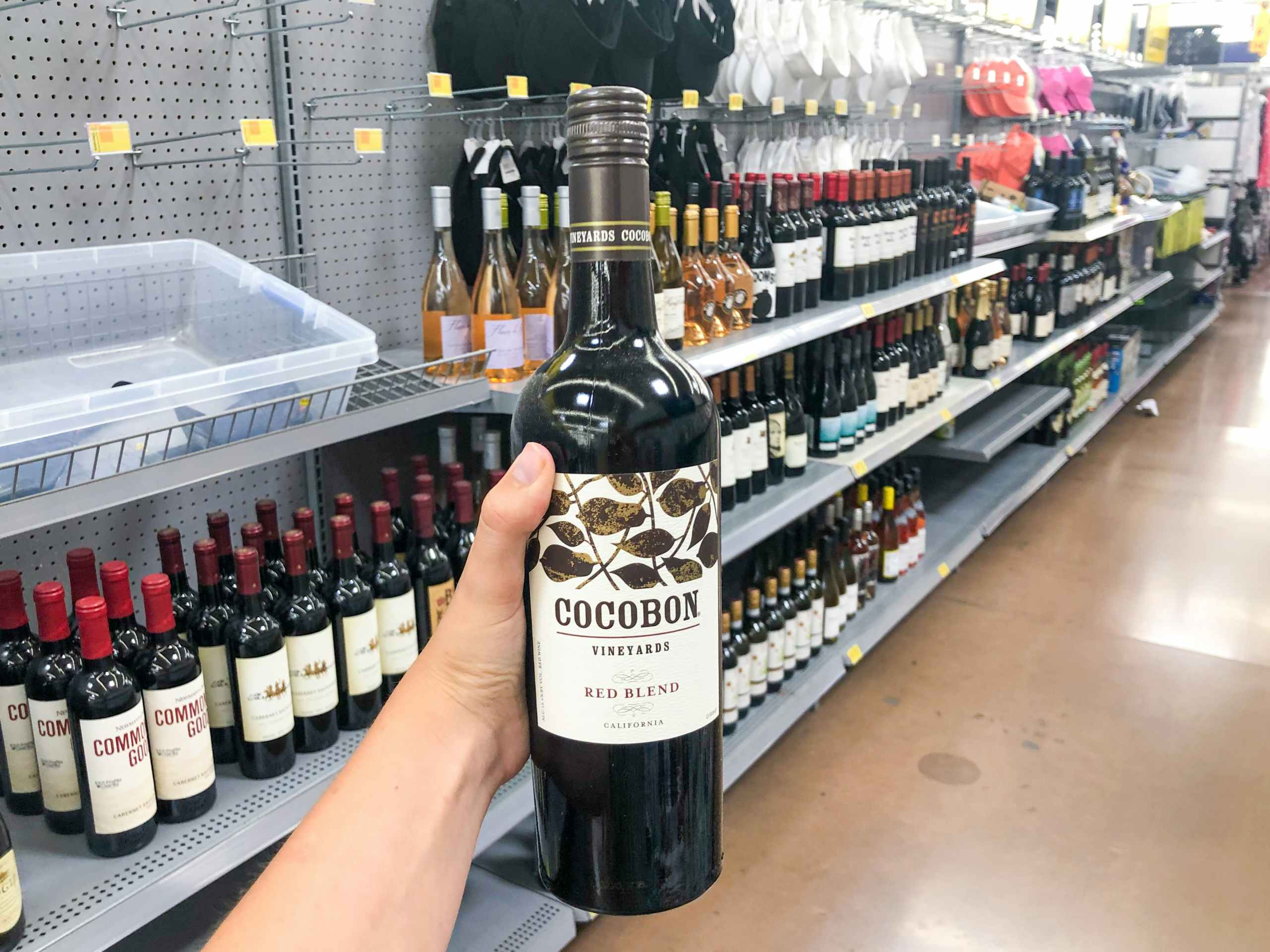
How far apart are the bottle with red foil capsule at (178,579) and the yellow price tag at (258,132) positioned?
65cm

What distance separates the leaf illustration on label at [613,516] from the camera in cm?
77

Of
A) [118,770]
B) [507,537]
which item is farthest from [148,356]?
[507,537]

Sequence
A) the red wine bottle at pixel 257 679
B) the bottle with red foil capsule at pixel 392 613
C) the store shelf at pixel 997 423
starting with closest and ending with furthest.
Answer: the red wine bottle at pixel 257 679
the bottle with red foil capsule at pixel 392 613
the store shelf at pixel 997 423

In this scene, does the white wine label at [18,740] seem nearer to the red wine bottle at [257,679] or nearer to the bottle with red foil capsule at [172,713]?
the bottle with red foil capsule at [172,713]

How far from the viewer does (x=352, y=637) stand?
1.78 m

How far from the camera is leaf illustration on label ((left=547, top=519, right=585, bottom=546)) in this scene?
78 cm

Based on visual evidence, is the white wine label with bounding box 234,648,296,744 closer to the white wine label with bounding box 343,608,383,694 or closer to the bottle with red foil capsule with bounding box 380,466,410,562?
the white wine label with bounding box 343,608,383,694

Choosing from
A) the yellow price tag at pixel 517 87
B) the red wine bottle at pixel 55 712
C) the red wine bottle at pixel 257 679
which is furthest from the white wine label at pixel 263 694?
the yellow price tag at pixel 517 87

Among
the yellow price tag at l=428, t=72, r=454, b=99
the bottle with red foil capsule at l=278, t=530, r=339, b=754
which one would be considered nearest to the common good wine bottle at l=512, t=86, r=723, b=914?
the bottle with red foil capsule at l=278, t=530, r=339, b=754

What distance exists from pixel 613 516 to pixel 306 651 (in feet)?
3.60

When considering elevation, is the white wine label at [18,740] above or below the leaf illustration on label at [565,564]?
below

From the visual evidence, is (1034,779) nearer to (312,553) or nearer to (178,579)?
(312,553)

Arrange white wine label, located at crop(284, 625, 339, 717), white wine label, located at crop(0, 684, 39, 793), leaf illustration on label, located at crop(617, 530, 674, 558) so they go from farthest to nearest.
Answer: white wine label, located at crop(284, 625, 339, 717) < white wine label, located at crop(0, 684, 39, 793) < leaf illustration on label, located at crop(617, 530, 674, 558)

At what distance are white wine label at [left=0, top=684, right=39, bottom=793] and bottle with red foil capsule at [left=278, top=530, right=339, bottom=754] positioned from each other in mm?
379
